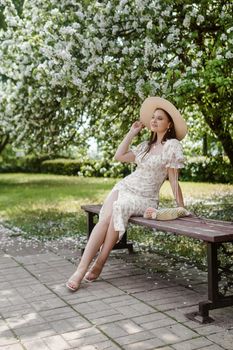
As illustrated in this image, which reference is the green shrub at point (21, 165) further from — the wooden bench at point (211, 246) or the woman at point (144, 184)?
the wooden bench at point (211, 246)

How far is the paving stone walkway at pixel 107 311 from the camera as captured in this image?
3812 millimetres

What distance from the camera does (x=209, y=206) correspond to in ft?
40.8

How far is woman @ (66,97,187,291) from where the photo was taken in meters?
5.25

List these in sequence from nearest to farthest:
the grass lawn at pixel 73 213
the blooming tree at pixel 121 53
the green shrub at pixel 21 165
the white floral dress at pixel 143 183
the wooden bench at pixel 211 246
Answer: the wooden bench at pixel 211 246 < the white floral dress at pixel 143 183 < the blooming tree at pixel 121 53 < the grass lawn at pixel 73 213 < the green shrub at pixel 21 165

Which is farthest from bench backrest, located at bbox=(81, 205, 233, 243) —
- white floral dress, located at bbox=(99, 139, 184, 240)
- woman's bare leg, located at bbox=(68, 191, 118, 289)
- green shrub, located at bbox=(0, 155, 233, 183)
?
green shrub, located at bbox=(0, 155, 233, 183)

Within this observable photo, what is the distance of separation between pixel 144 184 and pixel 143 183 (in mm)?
17

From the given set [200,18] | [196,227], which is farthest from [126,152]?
[200,18]

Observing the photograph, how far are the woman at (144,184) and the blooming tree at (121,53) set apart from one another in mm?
687

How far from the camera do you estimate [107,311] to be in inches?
177

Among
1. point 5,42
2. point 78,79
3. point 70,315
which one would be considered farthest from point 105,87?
point 70,315

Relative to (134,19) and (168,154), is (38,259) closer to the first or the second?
(168,154)

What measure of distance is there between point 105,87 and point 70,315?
4210mm

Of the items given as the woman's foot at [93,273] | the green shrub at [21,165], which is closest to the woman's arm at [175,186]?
the woman's foot at [93,273]

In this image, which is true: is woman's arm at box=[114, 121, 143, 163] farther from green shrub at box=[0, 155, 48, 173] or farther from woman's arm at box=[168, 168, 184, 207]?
green shrub at box=[0, 155, 48, 173]
